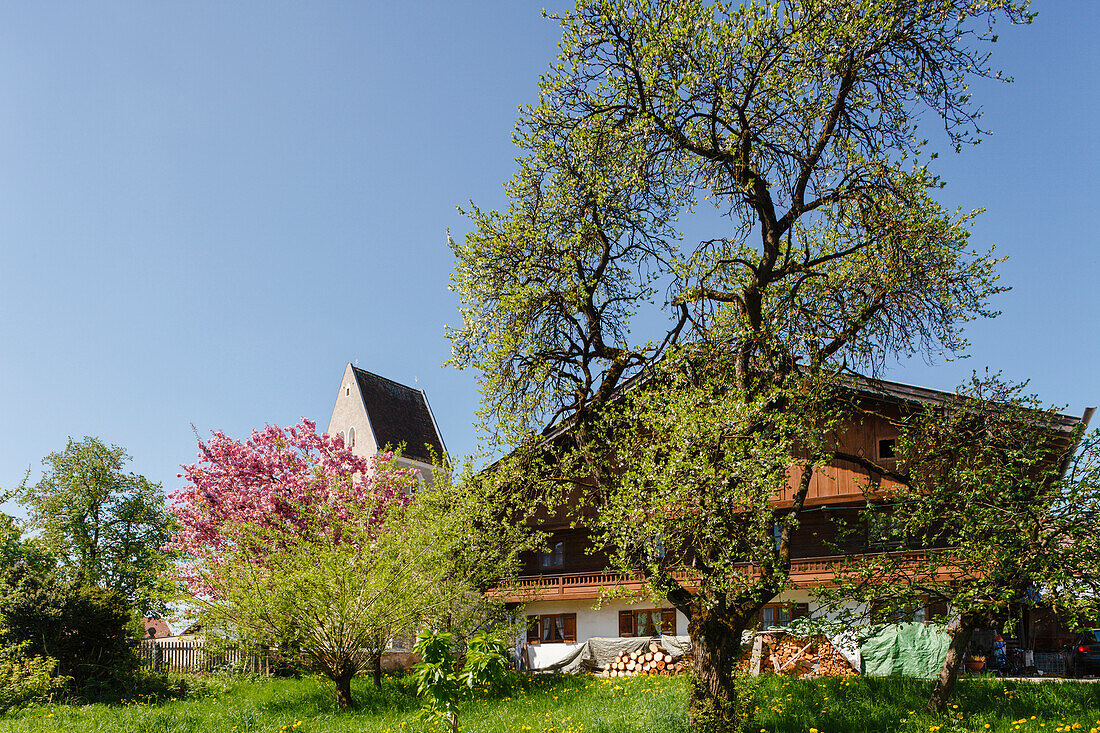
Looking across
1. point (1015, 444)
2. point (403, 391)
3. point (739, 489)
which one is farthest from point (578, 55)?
point (403, 391)

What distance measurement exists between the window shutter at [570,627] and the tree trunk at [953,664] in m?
17.4

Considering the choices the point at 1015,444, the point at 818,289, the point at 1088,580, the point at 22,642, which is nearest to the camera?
the point at 1088,580

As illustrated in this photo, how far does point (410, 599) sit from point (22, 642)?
10475 mm

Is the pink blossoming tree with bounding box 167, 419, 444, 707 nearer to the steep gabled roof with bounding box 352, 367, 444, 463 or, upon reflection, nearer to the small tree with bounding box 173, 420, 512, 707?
the small tree with bounding box 173, 420, 512, 707

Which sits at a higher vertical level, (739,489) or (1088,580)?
(739,489)

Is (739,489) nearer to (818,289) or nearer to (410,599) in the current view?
(818,289)

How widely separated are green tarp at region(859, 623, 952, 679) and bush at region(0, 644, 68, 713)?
18.9 meters

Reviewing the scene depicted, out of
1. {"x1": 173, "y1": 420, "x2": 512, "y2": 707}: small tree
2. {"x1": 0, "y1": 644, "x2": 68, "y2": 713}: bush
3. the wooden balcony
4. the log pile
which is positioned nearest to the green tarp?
the log pile

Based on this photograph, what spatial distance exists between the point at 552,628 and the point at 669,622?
492 centimetres

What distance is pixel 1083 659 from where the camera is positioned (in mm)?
22766

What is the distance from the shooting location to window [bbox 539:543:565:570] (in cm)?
3259

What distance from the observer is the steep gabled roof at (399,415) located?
45.7 meters

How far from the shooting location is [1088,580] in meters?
12.2

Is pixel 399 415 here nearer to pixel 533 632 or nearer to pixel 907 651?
pixel 533 632
